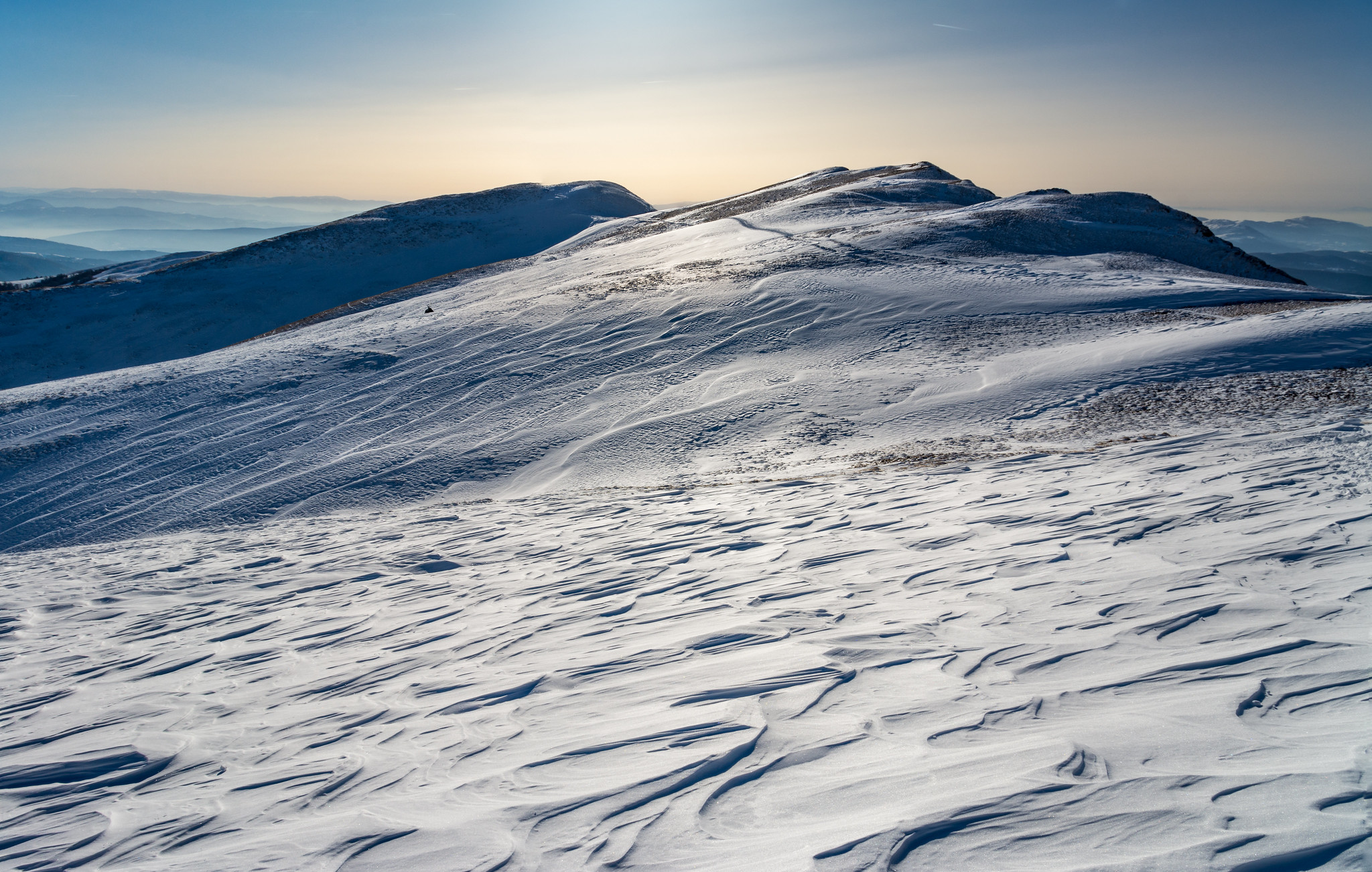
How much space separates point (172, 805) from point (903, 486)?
5.70 metres

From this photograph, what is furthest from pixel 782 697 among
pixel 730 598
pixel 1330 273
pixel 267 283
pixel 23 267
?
pixel 23 267

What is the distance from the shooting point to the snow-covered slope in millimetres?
26594

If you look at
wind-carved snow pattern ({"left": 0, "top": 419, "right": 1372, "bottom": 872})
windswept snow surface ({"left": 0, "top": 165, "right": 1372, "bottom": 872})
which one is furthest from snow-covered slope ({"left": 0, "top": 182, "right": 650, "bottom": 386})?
wind-carved snow pattern ({"left": 0, "top": 419, "right": 1372, "bottom": 872})

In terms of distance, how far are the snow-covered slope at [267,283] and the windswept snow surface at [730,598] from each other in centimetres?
1631

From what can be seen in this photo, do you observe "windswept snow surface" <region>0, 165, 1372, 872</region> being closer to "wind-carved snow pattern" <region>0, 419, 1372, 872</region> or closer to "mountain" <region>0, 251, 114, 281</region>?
"wind-carved snow pattern" <region>0, 419, 1372, 872</region>

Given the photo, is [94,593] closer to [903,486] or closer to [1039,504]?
[903,486]

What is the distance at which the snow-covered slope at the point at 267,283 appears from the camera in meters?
26.6

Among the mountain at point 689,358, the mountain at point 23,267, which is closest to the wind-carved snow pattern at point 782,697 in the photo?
the mountain at point 689,358

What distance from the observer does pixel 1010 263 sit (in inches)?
591

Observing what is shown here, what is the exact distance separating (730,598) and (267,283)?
34.5 meters

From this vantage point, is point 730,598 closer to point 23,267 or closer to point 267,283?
point 267,283

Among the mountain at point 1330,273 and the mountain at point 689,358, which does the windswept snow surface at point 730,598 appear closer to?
the mountain at point 689,358

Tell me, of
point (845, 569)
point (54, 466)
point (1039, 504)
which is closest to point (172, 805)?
point (845, 569)

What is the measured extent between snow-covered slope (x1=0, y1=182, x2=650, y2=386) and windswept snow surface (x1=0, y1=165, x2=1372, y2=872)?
642 inches
